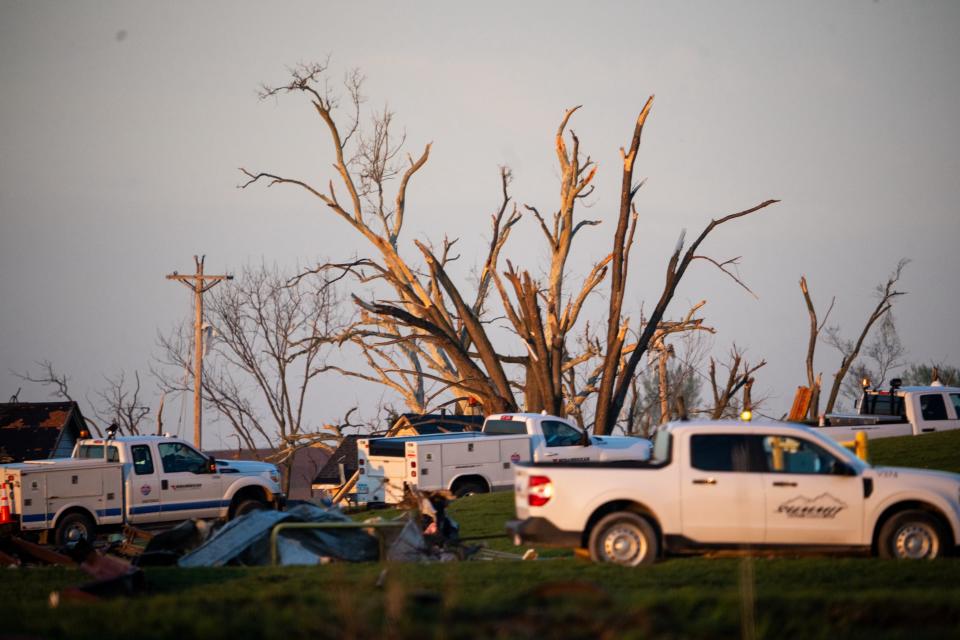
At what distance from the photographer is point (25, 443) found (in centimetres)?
4331

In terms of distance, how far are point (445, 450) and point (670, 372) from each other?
44821mm

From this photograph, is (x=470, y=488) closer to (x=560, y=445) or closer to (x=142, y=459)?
(x=560, y=445)

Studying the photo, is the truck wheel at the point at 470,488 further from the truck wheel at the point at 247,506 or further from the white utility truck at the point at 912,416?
the white utility truck at the point at 912,416

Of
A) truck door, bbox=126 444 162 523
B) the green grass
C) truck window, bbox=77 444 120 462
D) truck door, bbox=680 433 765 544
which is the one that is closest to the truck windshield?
the green grass

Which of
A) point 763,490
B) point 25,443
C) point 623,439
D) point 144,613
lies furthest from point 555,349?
point 144,613

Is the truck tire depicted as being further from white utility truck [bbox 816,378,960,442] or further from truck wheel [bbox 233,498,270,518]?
white utility truck [bbox 816,378,960,442]

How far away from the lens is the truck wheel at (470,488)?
77.4 ft

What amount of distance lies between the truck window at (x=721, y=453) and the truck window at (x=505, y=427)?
41.6 feet

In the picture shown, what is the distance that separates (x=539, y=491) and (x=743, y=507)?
7.50 ft

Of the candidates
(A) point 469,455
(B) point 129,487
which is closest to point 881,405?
(A) point 469,455

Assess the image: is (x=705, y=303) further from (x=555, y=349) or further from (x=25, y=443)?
(x=25, y=443)

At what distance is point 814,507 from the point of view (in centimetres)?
1226

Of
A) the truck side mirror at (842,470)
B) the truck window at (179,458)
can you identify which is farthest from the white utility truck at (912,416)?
the truck window at (179,458)

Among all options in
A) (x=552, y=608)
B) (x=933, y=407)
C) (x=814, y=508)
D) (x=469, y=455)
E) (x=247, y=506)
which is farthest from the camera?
(x=933, y=407)
